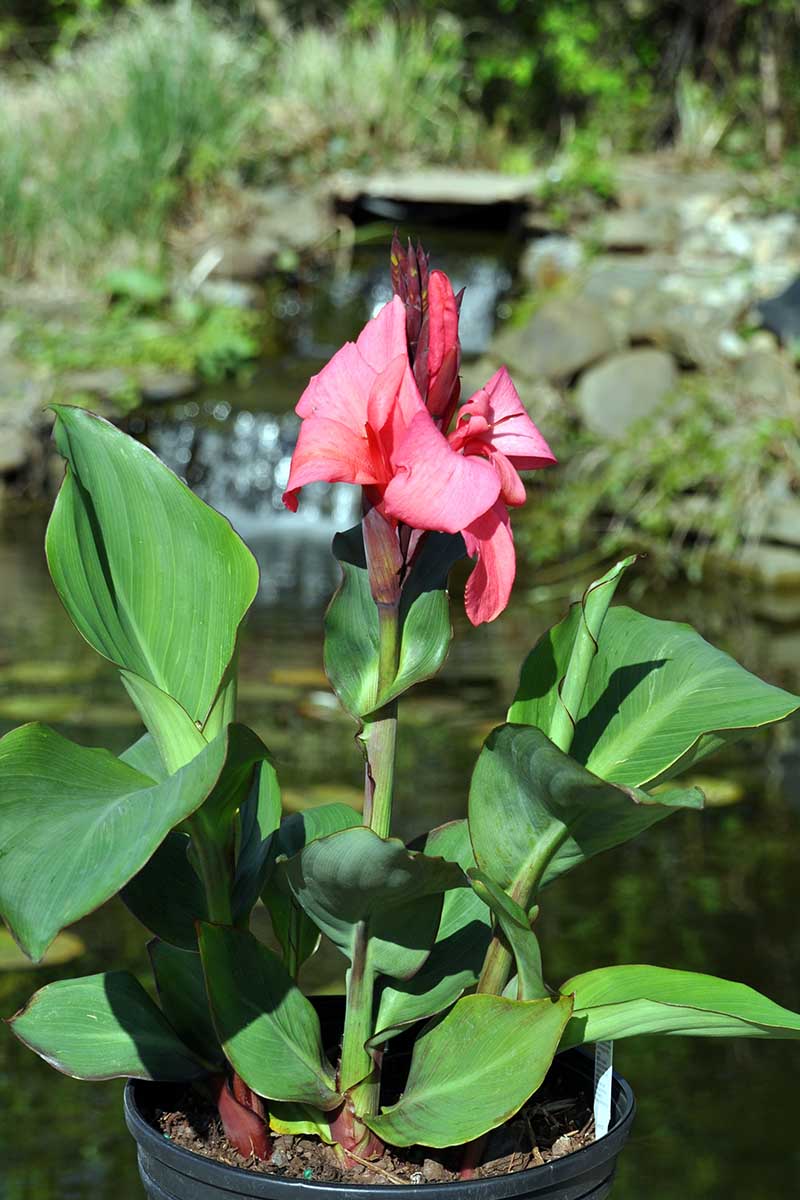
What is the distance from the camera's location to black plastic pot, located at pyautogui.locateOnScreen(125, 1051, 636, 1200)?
93cm

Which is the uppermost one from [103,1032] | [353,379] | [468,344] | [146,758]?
[353,379]

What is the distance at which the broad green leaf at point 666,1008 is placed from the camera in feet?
3.10

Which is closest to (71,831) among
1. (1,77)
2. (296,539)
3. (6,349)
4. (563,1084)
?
(563,1084)

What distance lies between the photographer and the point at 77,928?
279 cm

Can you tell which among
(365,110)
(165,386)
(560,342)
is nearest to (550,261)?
(560,342)

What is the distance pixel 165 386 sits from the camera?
24.2 feet

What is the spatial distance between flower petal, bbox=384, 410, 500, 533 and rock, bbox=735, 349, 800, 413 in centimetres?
523

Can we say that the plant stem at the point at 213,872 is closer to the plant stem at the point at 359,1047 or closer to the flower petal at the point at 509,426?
the plant stem at the point at 359,1047

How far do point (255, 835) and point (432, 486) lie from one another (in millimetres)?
395

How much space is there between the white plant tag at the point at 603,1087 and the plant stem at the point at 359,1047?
6.6 inches

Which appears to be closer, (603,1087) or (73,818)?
(73,818)

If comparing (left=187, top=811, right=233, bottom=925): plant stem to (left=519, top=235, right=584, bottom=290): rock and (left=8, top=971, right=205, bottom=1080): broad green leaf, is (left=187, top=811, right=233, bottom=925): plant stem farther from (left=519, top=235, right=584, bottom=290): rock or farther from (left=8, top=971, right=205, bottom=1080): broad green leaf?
(left=519, top=235, right=584, bottom=290): rock

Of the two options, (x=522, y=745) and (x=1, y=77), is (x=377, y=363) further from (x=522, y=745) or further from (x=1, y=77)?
(x=1, y=77)

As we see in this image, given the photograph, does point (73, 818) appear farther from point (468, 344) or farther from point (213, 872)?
point (468, 344)
